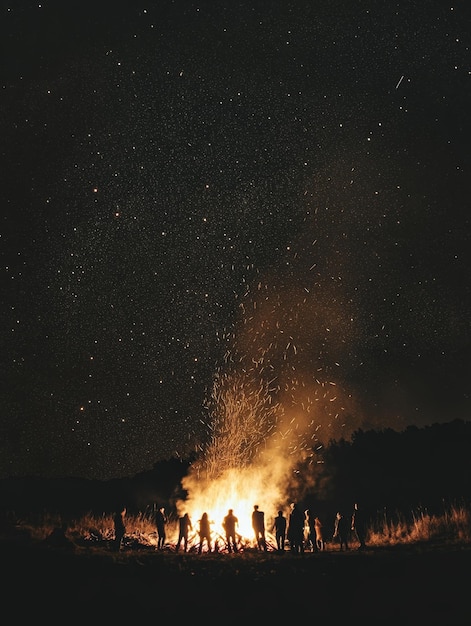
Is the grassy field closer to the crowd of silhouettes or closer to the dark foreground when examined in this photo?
the dark foreground

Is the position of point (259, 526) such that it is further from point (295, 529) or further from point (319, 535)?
point (319, 535)

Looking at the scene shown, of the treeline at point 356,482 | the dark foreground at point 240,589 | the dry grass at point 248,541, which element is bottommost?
the dark foreground at point 240,589

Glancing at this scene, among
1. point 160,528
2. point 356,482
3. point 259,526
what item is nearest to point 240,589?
point 259,526

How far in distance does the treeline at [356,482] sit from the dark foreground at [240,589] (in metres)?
14.1

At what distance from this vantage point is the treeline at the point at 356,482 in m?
36.0

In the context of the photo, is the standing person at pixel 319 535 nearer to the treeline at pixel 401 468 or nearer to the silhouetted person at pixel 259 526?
the silhouetted person at pixel 259 526

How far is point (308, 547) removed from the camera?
16.9 metres

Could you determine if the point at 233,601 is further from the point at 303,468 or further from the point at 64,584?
the point at 303,468

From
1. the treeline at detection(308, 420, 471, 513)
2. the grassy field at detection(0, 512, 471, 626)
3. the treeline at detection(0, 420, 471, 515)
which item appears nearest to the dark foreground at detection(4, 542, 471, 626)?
the grassy field at detection(0, 512, 471, 626)

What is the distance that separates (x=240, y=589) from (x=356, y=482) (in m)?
40.8

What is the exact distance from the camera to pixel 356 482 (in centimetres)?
4772

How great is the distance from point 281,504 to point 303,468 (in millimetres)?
30922

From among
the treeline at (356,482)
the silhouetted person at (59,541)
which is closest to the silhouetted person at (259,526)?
the silhouetted person at (59,541)

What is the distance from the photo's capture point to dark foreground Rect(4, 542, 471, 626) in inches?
339
